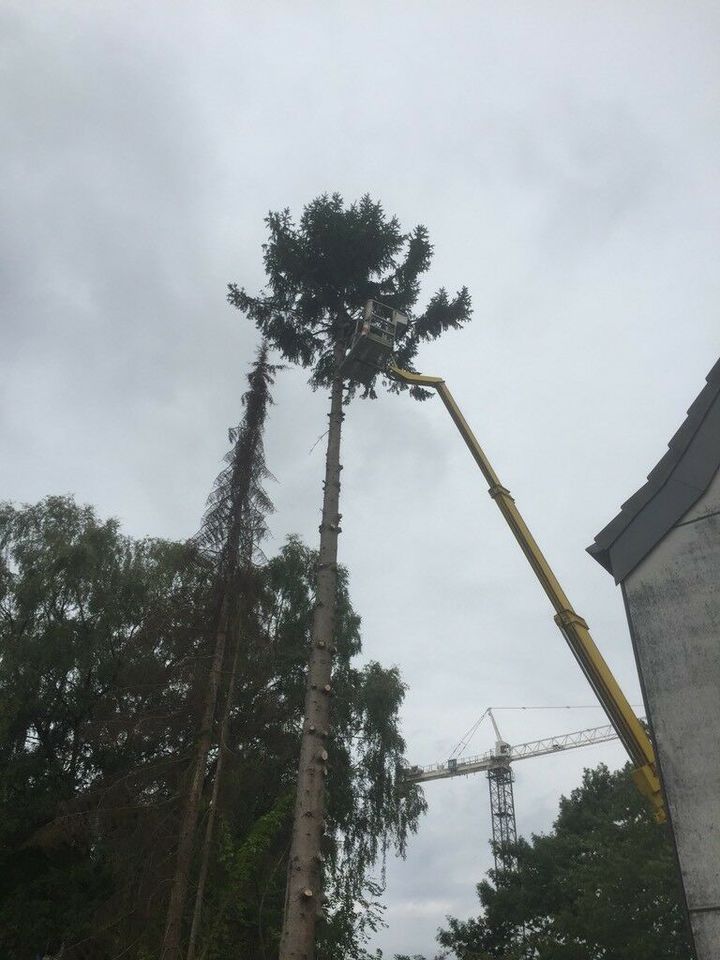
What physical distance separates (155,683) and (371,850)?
9098 millimetres

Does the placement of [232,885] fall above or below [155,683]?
below

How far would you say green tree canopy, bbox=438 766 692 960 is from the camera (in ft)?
77.5

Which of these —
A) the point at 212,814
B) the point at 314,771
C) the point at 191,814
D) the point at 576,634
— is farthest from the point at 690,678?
the point at 191,814

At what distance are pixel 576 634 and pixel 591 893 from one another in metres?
17.2

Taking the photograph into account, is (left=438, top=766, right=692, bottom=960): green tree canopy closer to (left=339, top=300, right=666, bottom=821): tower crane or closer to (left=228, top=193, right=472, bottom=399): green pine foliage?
(left=339, top=300, right=666, bottom=821): tower crane

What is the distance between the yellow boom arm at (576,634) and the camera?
12.0 m

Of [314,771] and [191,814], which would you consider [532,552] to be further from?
[191,814]

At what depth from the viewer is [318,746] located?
10.4 metres

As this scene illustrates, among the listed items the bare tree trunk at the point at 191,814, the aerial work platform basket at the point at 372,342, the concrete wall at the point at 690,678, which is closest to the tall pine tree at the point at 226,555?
the bare tree trunk at the point at 191,814

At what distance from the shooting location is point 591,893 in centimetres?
2567

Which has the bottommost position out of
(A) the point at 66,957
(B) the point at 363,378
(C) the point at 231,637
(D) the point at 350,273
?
(A) the point at 66,957

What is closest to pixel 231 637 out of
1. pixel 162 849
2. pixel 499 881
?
pixel 162 849

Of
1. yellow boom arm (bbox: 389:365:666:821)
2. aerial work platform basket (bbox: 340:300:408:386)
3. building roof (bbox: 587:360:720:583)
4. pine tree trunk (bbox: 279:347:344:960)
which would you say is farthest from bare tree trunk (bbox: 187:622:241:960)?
building roof (bbox: 587:360:720:583)

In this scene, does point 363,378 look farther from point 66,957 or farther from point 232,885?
point 66,957
